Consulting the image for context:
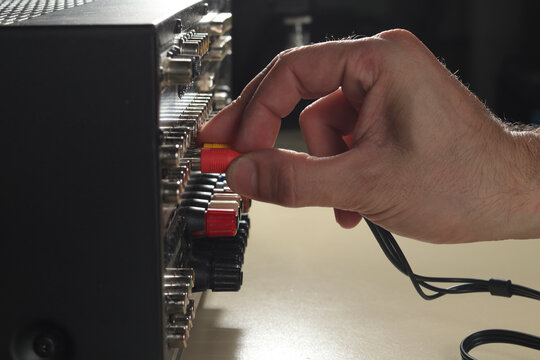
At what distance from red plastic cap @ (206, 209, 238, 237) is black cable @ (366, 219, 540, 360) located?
150 mm

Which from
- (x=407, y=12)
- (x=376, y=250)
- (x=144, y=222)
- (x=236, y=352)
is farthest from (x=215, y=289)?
(x=407, y=12)

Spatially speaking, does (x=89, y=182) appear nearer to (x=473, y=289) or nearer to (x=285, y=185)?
(x=285, y=185)

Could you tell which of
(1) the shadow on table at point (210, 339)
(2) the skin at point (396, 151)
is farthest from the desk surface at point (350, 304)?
(2) the skin at point (396, 151)

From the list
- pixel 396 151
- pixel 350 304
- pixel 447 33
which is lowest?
pixel 350 304

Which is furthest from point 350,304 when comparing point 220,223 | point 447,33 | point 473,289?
point 447,33

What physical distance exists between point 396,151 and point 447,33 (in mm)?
1229

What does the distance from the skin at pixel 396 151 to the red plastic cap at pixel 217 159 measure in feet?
0.05

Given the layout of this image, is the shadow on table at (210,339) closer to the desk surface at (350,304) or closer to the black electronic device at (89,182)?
the desk surface at (350,304)

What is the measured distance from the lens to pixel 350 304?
73 centimetres

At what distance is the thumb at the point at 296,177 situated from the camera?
49cm

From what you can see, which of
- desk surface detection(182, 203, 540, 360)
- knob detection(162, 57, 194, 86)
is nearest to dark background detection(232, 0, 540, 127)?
desk surface detection(182, 203, 540, 360)

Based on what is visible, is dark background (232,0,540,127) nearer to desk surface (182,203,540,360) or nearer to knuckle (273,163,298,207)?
desk surface (182,203,540,360)

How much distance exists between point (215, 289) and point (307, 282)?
8.6 inches

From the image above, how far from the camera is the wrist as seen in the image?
1.88 feet
